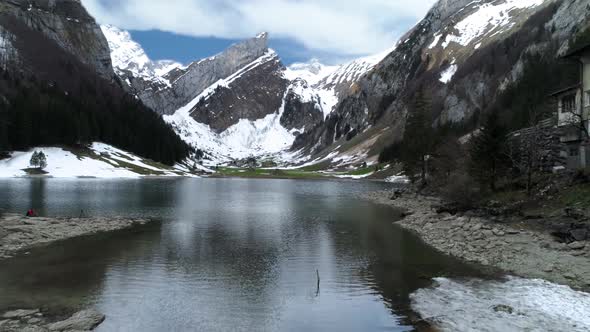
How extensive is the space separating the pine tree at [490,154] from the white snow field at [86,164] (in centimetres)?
11732

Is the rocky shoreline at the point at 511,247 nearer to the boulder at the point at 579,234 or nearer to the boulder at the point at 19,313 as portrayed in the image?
the boulder at the point at 579,234

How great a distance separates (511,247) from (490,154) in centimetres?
2315

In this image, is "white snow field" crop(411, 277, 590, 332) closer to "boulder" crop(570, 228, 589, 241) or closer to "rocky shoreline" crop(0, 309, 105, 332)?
"boulder" crop(570, 228, 589, 241)

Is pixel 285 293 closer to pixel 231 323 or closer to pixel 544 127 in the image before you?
pixel 231 323

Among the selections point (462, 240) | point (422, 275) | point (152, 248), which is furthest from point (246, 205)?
point (422, 275)

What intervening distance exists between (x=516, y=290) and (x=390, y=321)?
8211mm

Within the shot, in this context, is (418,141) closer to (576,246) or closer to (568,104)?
(568,104)

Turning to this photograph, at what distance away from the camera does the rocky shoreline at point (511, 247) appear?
84.3 ft

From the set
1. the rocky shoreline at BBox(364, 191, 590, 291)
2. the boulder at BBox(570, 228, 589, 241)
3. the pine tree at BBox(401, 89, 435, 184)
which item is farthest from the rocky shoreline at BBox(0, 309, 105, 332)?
the pine tree at BBox(401, 89, 435, 184)

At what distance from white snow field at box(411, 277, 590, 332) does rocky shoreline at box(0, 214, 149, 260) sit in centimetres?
2915

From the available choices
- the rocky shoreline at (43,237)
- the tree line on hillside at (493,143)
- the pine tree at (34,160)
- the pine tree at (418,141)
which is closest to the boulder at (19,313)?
the rocky shoreline at (43,237)

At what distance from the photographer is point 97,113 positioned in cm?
18762

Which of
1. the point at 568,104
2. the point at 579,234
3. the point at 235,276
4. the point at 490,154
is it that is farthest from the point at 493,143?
the point at 235,276

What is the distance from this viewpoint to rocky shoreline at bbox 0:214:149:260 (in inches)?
1362
